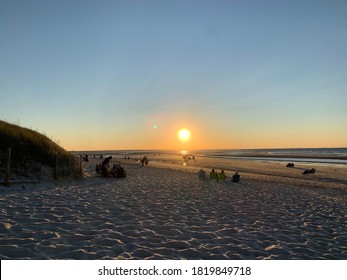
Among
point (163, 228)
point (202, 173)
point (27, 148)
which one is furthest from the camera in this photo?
point (202, 173)

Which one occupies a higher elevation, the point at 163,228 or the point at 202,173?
the point at 202,173

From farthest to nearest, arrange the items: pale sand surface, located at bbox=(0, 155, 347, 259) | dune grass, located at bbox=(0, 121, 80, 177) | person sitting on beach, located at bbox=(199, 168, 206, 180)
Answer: person sitting on beach, located at bbox=(199, 168, 206, 180), dune grass, located at bbox=(0, 121, 80, 177), pale sand surface, located at bbox=(0, 155, 347, 259)

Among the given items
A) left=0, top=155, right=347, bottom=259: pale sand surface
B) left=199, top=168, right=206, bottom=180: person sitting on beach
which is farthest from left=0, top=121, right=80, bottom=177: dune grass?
left=199, top=168, right=206, bottom=180: person sitting on beach

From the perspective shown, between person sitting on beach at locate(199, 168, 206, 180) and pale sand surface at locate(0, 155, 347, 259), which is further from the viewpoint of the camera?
person sitting on beach at locate(199, 168, 206, 180)

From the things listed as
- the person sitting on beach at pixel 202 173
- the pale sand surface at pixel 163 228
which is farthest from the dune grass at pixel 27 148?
the person sitting on beach at pixel 202 173

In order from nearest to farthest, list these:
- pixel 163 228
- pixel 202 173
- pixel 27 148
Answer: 1. pixel 163 228
2. pixel 27 148
3. pixel 202 173

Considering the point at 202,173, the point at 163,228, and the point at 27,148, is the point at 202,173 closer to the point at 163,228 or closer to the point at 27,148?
the point at 27,148

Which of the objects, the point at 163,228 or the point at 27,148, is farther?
the point at 27,148

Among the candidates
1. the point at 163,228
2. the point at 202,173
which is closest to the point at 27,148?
the point at 202,173

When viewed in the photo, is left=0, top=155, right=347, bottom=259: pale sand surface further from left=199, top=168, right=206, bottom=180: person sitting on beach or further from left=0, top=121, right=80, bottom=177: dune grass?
left=199, top=168, right=206, bottom=180: person sitting on beach

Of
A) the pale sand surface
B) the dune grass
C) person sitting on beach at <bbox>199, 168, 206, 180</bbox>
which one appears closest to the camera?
the pale sand surface

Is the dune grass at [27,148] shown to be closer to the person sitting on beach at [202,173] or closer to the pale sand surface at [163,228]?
the pale sand surface at [163,228]
